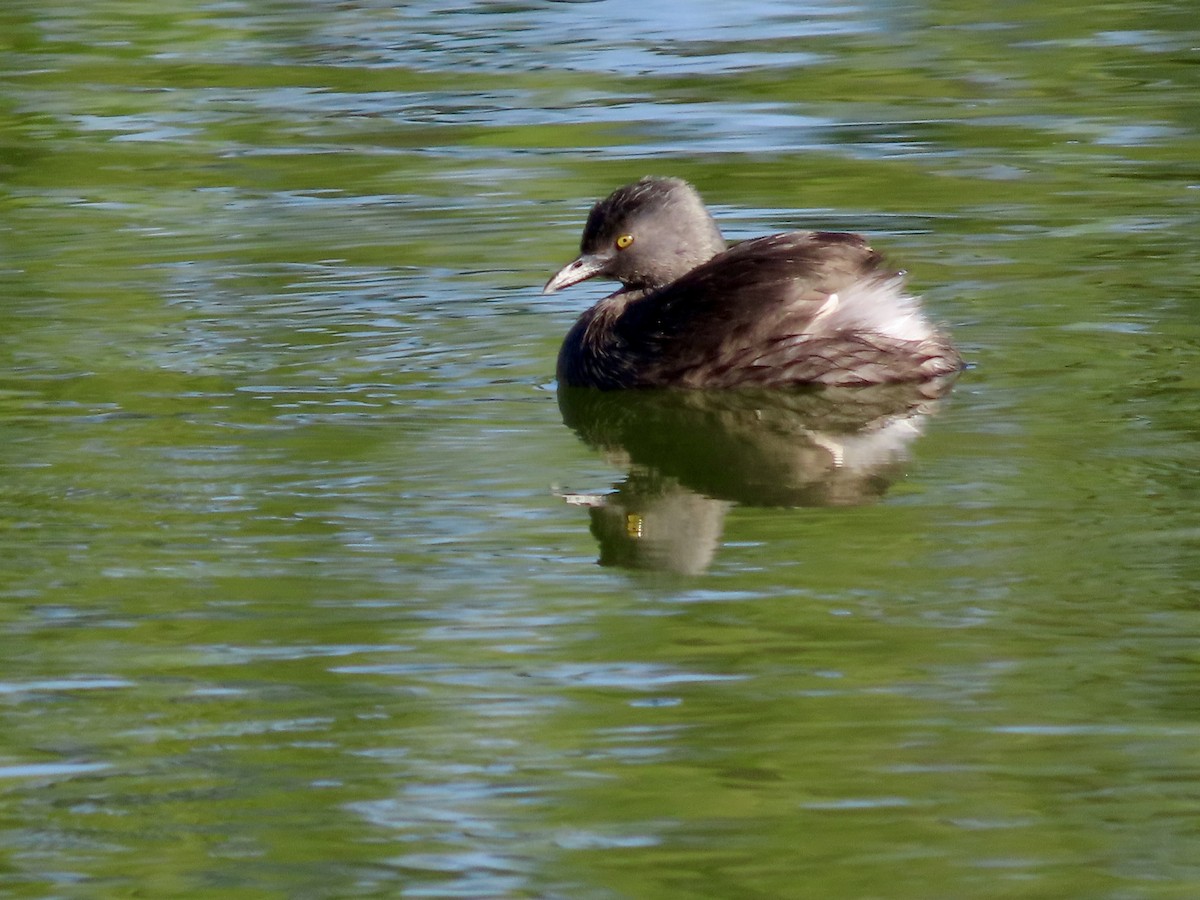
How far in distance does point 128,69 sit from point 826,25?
4615mm

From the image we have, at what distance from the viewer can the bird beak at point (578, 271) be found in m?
8.89

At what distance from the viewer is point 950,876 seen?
176 inches

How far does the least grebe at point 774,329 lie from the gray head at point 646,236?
37 centimetres

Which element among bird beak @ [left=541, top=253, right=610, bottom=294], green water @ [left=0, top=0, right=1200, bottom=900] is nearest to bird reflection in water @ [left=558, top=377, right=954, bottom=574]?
green water @ [left=0, top=0, right=1200, bottom=900]

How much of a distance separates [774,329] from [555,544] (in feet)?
6.51

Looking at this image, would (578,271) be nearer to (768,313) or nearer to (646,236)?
(646,236)

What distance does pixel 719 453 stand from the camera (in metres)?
7.68

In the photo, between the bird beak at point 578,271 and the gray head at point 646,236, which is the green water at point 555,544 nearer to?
the bird beak at point 578,271

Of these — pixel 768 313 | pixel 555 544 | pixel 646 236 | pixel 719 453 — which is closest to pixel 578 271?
pixel 646 236

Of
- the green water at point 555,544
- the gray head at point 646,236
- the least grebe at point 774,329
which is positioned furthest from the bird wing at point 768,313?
the gray head at point 646,236

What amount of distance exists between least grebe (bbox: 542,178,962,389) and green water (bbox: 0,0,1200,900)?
32 cm

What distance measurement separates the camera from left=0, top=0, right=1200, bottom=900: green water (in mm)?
4758

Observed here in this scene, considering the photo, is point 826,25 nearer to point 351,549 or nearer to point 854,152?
point 854,152

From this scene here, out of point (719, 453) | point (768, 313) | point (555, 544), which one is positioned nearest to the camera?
point (555, 544)
